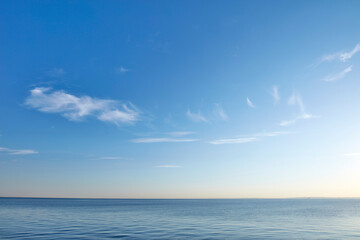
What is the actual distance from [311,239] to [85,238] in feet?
111

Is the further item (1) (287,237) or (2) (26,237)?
(1) (287,237)

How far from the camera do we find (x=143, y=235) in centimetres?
4081

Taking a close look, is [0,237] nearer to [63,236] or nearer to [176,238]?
[63,236]

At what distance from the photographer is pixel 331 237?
133 feet

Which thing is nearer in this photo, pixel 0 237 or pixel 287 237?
pixel 0 237

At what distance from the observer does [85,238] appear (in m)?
37.6

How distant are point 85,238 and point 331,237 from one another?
125ft

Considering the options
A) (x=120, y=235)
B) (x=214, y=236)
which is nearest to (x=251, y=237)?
(x=214, y=236)

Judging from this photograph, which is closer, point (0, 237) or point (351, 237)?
point (0, 237)

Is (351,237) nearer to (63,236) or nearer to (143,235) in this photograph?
(143,235)

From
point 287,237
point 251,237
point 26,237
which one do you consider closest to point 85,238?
point 26,237

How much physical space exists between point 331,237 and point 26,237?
1841 inches

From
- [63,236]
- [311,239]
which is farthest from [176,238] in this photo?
[311,239]

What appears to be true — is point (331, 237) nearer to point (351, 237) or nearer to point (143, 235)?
point (351, 237)
